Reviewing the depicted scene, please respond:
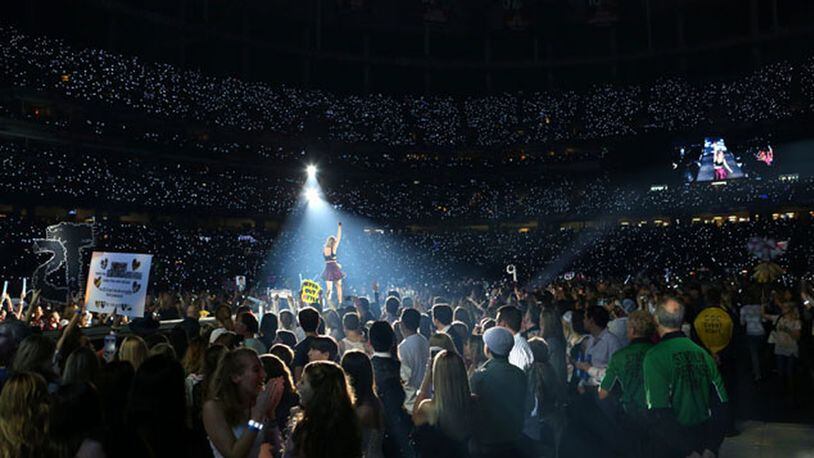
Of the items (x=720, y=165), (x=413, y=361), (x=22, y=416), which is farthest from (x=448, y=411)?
(x=720, y=165)

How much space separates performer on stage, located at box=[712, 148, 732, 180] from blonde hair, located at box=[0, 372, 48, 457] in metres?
47.4

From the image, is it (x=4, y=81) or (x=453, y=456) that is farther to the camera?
(x=4, y=81)

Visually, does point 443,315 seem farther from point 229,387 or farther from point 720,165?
point 720,165

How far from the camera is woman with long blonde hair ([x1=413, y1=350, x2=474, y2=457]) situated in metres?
5.25

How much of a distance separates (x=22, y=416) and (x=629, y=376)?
16.5 feet

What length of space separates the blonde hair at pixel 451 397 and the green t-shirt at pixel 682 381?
1753 millimetres

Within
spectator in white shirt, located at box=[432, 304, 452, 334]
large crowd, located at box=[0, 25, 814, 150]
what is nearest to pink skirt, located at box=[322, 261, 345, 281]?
spectator in white shirt, located at box=[432, 304, 452, 334]

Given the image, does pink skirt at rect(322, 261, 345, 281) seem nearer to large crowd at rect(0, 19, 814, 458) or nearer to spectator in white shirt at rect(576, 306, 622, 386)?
large crowd at rect(0, 19, 814, 458)

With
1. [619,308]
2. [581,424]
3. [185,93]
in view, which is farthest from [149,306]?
[185,93]

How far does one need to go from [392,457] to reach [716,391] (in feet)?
9.57

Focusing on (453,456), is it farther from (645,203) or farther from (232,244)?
(645,203)

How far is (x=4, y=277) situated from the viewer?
90.9ft

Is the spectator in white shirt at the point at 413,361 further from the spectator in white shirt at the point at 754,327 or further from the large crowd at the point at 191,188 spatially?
the large crowd at the point at 191,188

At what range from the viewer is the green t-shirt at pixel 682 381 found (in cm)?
581
